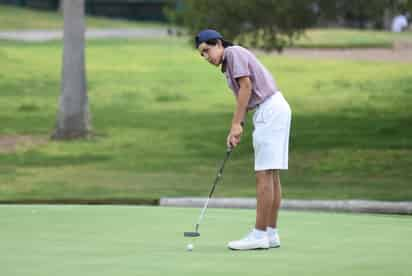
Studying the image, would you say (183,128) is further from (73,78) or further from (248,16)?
(248,16)

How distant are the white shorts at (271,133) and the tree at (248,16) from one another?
13.4m

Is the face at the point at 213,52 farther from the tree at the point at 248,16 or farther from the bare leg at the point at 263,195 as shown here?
the tree at the point at 248,16

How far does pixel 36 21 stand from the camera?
6462 centimetres

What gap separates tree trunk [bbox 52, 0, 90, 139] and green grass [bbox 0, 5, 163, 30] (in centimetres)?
3613

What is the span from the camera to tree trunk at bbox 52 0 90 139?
24.2 meters

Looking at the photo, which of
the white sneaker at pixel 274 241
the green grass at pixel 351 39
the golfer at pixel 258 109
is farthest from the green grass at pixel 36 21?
the golfer at pixel 258 109

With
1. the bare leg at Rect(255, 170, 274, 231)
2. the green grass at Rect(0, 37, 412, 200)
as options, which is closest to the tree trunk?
Answer: the green grass at Rect(0, 37, 412, 200)

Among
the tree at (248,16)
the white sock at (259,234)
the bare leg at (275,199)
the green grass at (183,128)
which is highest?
the tree at (248,16)

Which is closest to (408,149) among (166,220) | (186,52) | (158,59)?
(166,220)

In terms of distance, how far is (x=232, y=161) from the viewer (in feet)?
73.1

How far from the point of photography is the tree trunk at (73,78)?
24188mm

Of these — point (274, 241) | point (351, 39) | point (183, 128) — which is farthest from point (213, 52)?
point (351, 39)

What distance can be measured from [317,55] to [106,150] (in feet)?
81.3

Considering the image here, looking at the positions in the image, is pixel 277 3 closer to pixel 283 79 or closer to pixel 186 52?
pixel 283 79
